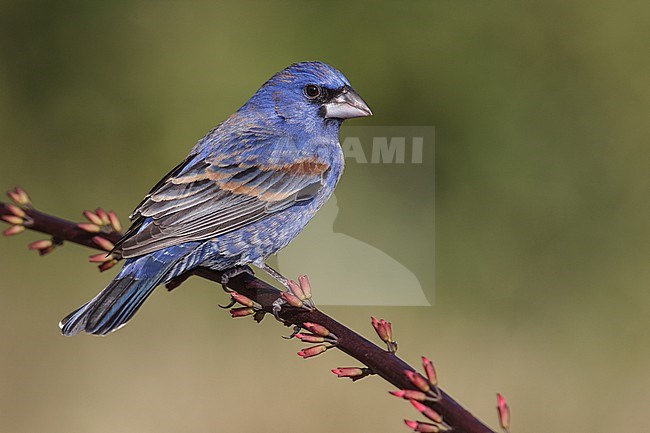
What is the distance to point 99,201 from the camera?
6.70 metres

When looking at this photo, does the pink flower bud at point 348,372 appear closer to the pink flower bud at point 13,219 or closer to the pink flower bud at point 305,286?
the pink flower bud at point 305,286

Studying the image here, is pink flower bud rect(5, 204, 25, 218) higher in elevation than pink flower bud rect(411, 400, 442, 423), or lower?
higher

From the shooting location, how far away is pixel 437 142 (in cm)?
669

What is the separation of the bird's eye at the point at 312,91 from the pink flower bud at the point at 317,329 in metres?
1.59

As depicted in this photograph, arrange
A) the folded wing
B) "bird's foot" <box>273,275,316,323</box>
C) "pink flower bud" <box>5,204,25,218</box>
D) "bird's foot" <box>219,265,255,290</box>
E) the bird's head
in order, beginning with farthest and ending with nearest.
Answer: the bird's head → the folded wing → "bird's foot" <box>219,265,255,290</box> → "pink flower bud" <box>5,204,25,218</box> → "bird's foot" <box>273,275,316,323</box>

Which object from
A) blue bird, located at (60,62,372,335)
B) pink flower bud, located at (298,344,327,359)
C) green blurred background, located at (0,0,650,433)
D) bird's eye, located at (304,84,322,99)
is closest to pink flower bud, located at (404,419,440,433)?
pink flower bud, located at (298,344,327,359)

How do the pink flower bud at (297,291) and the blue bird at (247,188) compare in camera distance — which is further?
the blue bird at (247,188)

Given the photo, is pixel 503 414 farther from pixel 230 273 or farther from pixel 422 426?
pixel 230 273

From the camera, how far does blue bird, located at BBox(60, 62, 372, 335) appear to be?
288cm

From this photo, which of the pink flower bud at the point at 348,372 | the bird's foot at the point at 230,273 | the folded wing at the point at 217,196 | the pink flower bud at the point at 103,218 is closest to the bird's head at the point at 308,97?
the folded wing at the point at 217,196

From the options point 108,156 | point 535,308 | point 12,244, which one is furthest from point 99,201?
point 535,308

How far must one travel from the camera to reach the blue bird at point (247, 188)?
9.43ft

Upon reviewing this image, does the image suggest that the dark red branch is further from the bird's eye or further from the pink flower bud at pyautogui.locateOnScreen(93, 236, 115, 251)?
the bird's eye

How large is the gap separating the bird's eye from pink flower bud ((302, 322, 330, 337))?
1.59m
